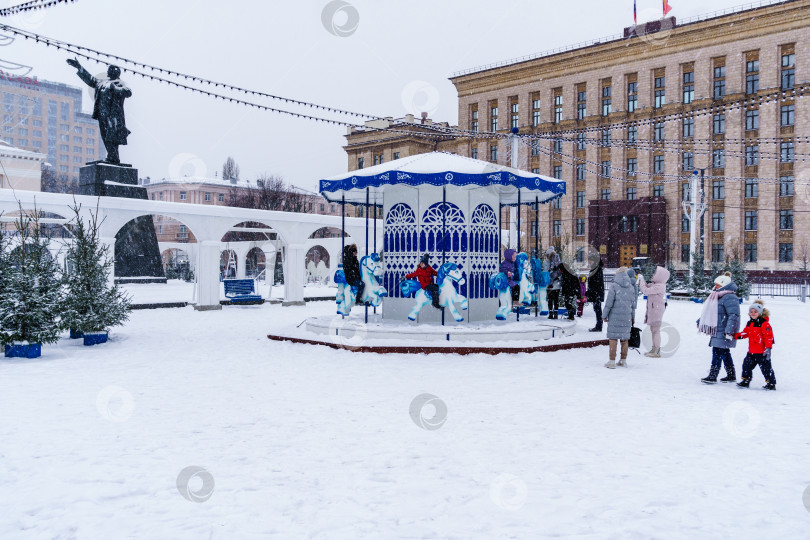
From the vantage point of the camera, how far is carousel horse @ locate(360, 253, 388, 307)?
13.3 meters

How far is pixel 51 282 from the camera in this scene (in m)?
11.1

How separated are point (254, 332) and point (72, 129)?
5415 inches

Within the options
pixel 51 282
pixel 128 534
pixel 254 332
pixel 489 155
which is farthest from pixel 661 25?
pixel 128 534

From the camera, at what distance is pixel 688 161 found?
154ft

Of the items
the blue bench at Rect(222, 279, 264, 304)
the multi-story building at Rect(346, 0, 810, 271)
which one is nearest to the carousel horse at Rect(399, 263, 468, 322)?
the blue bench at Rect(222, 279, 264, 304)

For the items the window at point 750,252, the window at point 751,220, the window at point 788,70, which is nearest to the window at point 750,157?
the window at point 751,220

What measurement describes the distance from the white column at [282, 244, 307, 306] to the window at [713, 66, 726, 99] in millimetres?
39566

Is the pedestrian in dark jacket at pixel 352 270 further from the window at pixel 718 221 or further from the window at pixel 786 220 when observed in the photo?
the window at pixel 786 220

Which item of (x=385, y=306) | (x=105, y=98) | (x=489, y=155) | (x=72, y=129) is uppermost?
(x=72, y=129)

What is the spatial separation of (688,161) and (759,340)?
145 feet

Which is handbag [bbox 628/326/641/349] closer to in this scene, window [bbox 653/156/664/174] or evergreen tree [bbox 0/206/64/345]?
evergreen tree [bbox 0/206/64/345]

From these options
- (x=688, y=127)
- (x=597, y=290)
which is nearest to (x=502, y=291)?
(x=597, y=290)

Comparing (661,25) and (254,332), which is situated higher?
(661,25)

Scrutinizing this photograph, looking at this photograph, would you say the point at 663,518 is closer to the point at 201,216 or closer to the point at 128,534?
the point at 128,534
